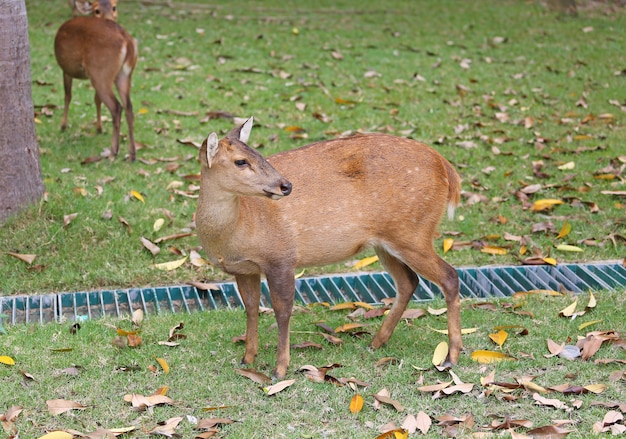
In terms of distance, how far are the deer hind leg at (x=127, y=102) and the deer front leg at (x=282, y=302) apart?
3.94 metres

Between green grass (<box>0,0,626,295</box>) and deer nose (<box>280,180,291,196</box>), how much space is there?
2.12 m

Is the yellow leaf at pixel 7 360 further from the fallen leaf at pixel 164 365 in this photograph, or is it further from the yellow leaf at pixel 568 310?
the yellow leaf at pixel 568 310

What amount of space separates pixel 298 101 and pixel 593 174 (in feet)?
11.7

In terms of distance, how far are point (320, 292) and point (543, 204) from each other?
2.38m

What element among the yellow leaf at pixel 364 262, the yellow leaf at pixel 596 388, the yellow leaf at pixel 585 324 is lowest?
the yellow leaf at pixel 364 262

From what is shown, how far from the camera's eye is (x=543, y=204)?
760cm

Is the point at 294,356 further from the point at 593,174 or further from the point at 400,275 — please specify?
the point at 593,174

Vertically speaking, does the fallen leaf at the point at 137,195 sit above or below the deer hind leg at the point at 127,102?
below

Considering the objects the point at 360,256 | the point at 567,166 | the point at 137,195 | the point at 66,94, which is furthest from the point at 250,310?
the point at 66,94

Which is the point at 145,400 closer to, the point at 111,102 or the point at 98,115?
the point at 111,102

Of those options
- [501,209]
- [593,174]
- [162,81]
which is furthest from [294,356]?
[162,81]

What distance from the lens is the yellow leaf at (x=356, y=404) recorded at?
14.8 ft

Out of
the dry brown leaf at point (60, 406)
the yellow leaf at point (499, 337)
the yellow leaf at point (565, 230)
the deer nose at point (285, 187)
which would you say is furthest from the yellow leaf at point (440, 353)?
the yellow leaf at point (565, 230)

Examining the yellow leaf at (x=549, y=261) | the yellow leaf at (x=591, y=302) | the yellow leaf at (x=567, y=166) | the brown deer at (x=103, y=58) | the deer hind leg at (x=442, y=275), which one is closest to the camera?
the deer hind leg at (x=442, y=275)
